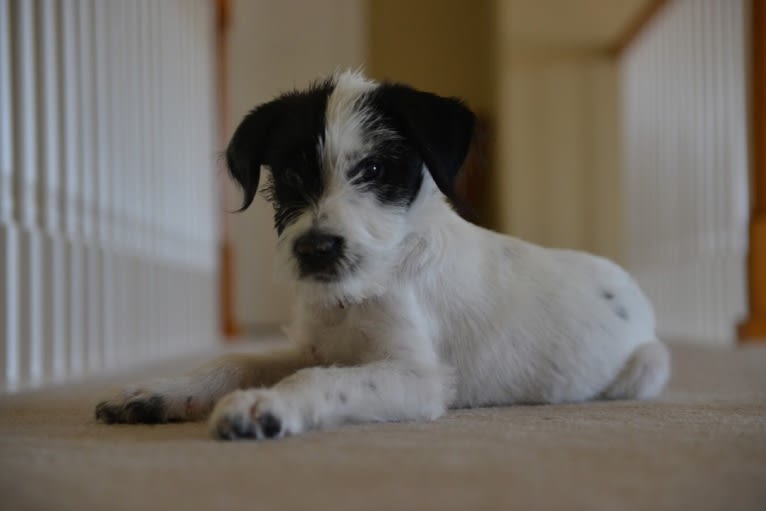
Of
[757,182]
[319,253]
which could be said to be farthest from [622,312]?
[757,182]

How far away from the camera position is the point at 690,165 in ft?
15.6

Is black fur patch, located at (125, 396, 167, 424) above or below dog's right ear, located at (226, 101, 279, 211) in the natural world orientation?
below

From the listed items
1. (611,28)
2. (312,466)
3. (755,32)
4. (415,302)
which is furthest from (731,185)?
(312,466)

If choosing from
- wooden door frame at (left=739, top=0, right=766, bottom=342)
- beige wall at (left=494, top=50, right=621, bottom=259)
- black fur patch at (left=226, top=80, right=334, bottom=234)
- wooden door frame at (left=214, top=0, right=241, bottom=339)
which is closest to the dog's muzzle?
black fur patch at (left=226, top=80, right=334, bottom=234)

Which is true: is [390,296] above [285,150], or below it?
below

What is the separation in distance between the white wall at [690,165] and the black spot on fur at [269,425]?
3533 millimetres

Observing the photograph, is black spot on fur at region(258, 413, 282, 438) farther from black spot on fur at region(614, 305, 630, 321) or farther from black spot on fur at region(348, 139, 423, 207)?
black spot on fur at region(614, 305, 630, 321)

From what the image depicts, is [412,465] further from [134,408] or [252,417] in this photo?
[134,408]

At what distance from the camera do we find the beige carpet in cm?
96

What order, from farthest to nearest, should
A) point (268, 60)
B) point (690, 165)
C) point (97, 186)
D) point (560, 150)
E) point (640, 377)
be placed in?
point (268, 60)
point (560, 150)
point (690, 165)
point (97, 186)
point (640, 377)

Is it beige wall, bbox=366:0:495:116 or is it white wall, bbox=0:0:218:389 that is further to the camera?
beige wall, bbox=366:0:495:116

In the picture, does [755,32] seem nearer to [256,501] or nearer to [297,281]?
[297,281]

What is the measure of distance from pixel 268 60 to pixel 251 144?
5.53 metres

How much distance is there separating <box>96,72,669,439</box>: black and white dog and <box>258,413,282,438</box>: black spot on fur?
0.02 meters
